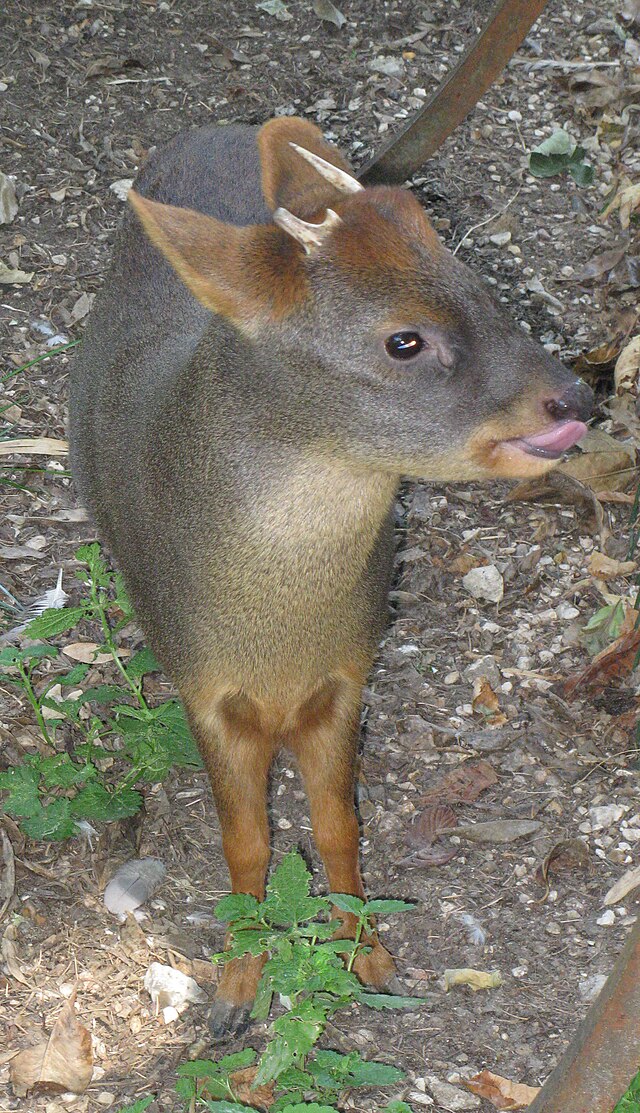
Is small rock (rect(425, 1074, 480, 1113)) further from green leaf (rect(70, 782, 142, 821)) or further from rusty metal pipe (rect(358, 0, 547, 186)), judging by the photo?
rusty metal pipe (rect(358, 0, 547, 186))

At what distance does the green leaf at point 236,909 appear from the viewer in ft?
9.50

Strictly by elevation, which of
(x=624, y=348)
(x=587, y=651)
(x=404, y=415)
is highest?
(x=404, y=415)

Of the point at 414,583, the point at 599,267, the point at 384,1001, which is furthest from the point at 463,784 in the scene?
the point at 599,267

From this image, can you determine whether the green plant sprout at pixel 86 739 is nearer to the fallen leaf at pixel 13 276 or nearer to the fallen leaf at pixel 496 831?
the fallen leaf at pixel 496 831

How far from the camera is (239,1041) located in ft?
10.5

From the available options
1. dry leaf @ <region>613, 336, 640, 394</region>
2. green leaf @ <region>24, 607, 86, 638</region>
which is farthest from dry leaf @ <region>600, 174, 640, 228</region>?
green leaf @ <region>24, 607, 86, 638</region>

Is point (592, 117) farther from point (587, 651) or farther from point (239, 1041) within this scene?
point (239, 1041)

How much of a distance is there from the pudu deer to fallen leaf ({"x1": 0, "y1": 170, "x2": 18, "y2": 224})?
185 cm

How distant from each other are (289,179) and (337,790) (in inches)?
58.4

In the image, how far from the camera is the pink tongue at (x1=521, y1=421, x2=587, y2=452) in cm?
249

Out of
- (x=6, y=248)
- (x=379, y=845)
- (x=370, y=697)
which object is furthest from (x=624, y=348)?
(x=6, y=248)

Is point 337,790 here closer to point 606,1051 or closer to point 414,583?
point 414,583

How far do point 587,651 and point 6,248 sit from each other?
115 inches

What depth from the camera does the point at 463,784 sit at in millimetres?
3752
